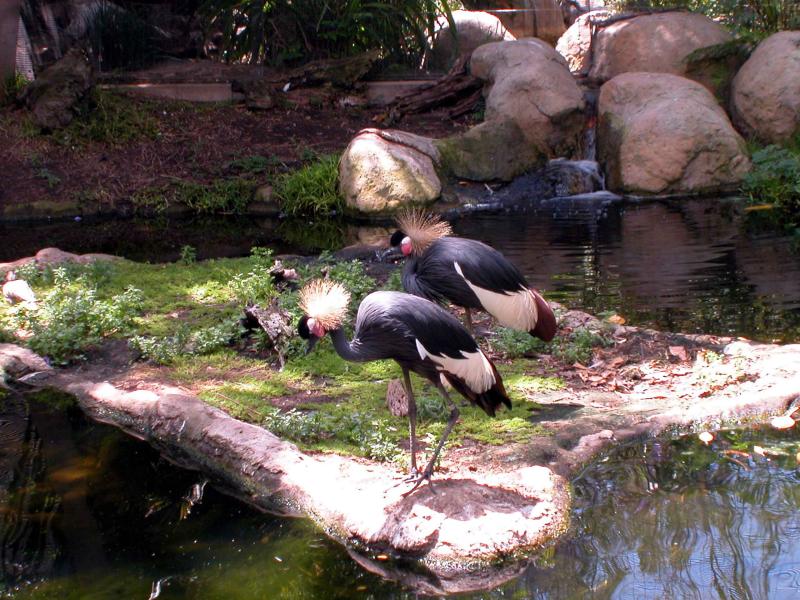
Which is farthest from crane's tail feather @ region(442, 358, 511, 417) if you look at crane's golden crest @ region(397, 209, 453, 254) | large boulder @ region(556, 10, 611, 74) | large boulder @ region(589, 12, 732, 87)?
large boulder @ region(556, 10, 611, 74)

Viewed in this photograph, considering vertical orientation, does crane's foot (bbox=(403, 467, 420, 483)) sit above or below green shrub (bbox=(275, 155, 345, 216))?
above

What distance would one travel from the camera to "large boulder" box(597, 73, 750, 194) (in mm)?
12516

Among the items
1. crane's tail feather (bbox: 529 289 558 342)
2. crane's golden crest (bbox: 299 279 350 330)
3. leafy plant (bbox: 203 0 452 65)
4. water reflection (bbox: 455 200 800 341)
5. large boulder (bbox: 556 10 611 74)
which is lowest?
water reflection (bbox: 455 200 800 341)

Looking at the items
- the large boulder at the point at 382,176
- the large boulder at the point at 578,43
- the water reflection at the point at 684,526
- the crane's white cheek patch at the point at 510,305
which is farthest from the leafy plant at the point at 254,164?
the water reflection at the point at 684,526

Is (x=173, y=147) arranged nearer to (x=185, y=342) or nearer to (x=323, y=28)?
(x=323, y=28)

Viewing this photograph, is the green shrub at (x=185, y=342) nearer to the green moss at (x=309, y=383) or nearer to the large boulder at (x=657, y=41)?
the green moss at (x=309, y=383)

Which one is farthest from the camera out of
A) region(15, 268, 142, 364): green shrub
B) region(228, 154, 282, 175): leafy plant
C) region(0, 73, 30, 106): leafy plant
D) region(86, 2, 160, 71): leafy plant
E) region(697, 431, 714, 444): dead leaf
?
region(86, 2, 160, 71): leafy plant

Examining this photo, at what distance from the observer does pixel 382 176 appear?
40.4 feet

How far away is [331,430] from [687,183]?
365 inches

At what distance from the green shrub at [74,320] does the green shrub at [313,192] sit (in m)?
5.86

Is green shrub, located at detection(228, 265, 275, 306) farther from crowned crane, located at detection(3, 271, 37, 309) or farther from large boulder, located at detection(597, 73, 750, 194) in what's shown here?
large boulder, located at detection(597, 73, 750, 194)

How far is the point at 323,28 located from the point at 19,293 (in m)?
10.7

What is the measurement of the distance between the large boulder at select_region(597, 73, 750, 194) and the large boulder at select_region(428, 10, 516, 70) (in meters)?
5.22

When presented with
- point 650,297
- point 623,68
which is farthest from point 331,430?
point 623,68
